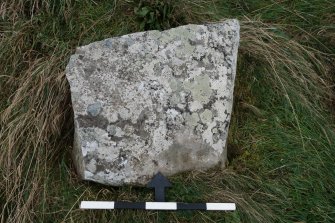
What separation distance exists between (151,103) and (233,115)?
2.04ft

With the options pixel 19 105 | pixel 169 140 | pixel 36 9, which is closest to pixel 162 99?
pixel 169 140

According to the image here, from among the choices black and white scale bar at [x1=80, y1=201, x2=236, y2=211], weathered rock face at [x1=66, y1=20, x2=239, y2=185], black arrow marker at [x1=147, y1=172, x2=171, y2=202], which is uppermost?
weathered rock face at [x1=66, y1=20, x2=239, y2=185]

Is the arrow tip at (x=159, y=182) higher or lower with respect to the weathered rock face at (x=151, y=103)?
lower

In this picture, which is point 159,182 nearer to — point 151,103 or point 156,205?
point 156,205

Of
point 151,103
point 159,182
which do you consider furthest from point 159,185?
point 151,103

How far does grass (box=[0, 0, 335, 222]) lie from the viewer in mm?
2633

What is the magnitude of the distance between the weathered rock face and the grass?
0.13 metres

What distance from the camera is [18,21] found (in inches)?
124

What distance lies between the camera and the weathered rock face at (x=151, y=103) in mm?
2611

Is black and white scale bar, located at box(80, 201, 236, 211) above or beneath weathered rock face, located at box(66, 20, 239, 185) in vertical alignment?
beneath

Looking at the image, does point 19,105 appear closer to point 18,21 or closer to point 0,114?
point 0,114

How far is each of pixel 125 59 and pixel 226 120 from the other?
26.8 inches

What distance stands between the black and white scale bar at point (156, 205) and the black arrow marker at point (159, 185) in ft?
0.13

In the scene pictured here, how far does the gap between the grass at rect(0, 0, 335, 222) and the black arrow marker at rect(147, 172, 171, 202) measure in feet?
0.20
